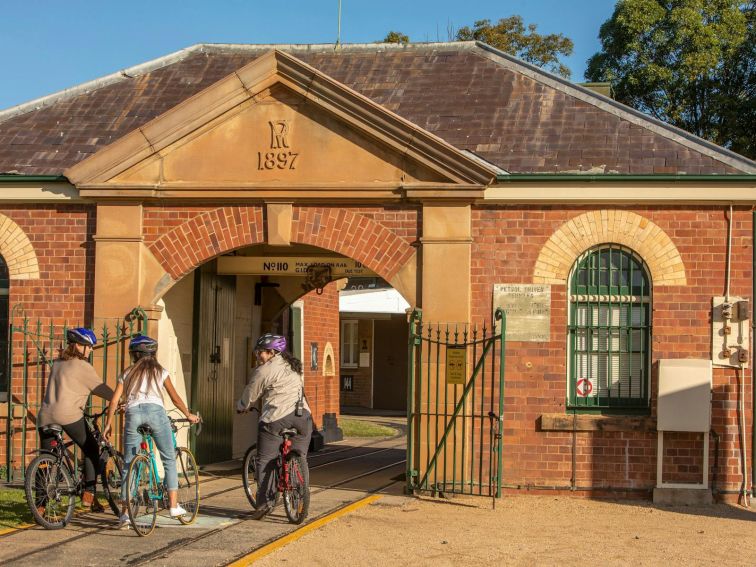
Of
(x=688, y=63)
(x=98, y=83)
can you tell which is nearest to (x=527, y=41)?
(x=688, y=63)

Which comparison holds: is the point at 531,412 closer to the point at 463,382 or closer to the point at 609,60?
the point at 463,382

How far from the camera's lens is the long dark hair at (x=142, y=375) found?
10664 mm

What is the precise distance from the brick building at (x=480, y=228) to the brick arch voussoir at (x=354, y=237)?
0.7 inches

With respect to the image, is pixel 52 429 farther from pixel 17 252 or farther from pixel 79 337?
pixel 17 252

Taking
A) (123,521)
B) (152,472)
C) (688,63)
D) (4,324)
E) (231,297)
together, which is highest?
(688,63)

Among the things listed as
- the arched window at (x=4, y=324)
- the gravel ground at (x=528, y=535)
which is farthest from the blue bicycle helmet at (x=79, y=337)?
the arched window at (x=4, y=324)

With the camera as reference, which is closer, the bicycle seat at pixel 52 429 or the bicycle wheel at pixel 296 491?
the bicycle seat at pixel 52 429

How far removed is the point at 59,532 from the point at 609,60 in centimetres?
2332

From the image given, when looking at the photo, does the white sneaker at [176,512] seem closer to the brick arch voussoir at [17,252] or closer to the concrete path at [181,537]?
the concrete path at [181,537]

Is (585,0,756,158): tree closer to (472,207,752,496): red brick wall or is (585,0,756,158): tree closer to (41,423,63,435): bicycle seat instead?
(472,207,752,496): red brick wall

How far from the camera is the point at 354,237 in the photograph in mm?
14703

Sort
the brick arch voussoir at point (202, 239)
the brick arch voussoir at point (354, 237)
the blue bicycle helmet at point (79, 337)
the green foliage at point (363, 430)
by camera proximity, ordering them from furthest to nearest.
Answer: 1. the green foliage at point (363, 430)
2. the brick arch voussoir at point (202, 239)
3. the brick arch voussoir at point (354, 237)
4. the blue bicycle helmet at point (79, 337)

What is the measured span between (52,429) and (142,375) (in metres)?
1.02

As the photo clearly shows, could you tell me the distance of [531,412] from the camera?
47.1ft
